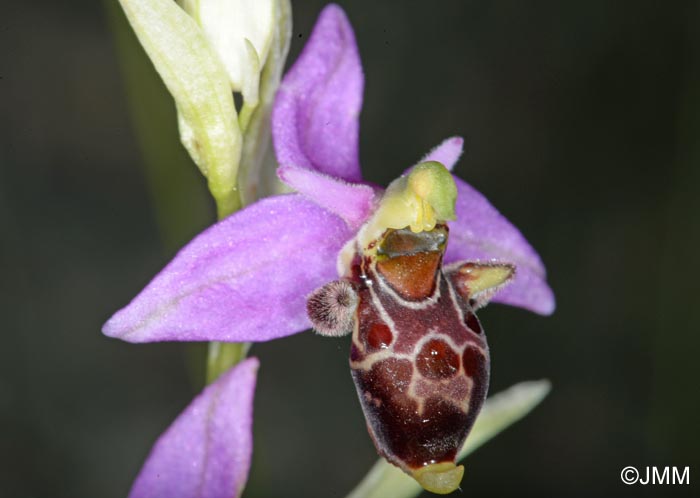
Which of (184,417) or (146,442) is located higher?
(184,417)

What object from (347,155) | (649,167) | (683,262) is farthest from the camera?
(649,167)

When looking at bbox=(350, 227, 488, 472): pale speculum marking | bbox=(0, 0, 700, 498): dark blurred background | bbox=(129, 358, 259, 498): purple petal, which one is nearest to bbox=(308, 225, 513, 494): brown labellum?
bbox=(350, 227, 488, 472): pale speculum marking

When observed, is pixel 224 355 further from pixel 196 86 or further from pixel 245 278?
pixel 196 86

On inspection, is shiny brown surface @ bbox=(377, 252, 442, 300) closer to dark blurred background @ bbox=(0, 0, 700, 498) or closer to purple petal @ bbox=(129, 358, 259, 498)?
purple petal @ bbox=(129, 358, 259, 498)

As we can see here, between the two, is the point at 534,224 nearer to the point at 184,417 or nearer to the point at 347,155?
the point at 347,155

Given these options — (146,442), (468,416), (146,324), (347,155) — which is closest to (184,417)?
(146,324)

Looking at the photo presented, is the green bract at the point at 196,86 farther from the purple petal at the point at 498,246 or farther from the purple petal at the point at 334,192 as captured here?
the purple petal at the point at 498,246

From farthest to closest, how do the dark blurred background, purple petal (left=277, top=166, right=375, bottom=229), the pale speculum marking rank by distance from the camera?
the dark blurred background < purple petal (left=277, top=166, right=375, bottom=229) < the pale speculum marking
